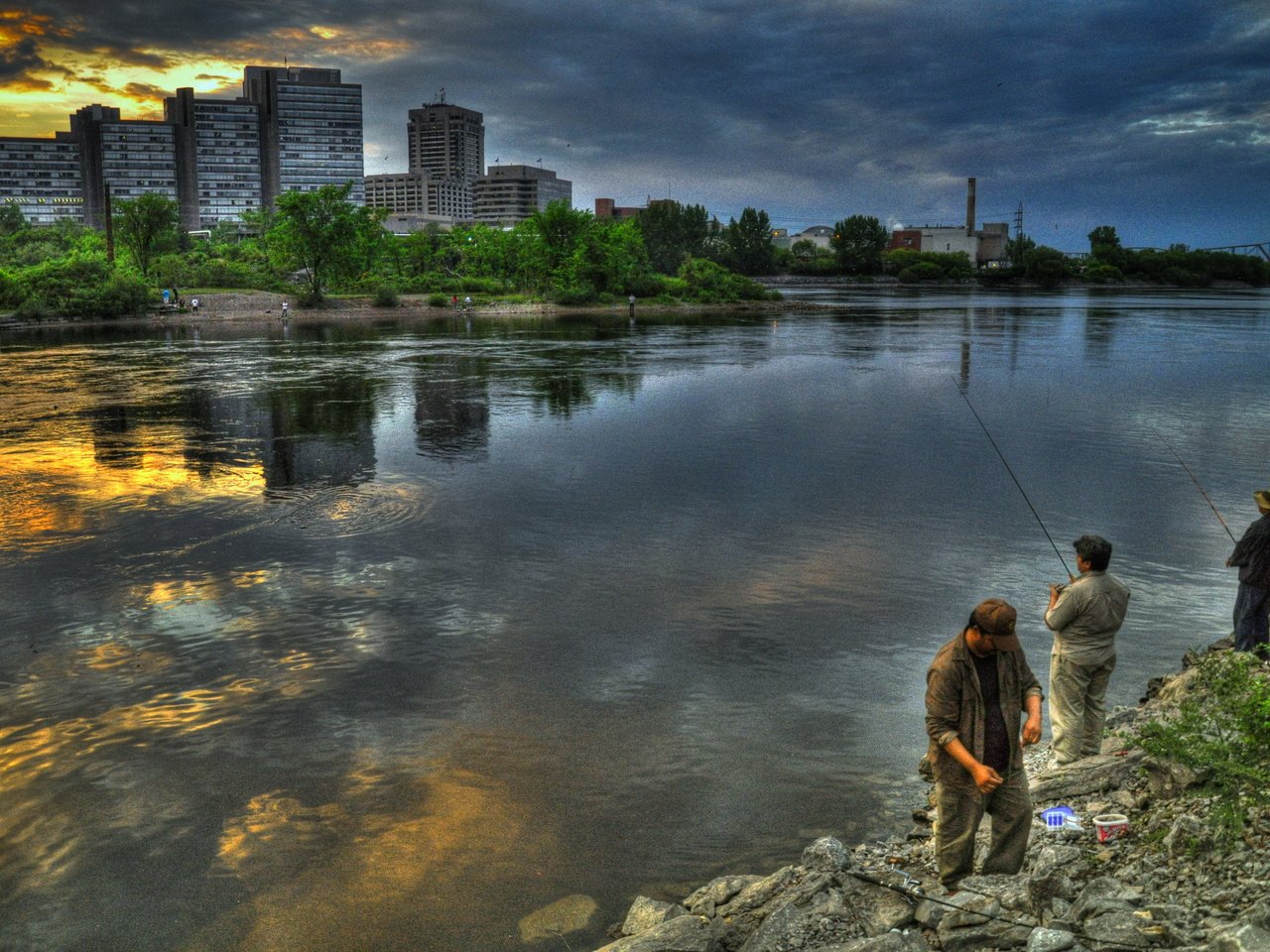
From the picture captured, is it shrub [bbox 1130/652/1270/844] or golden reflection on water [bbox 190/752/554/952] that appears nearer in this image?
shrub [bbox 1130/652/1270/844]

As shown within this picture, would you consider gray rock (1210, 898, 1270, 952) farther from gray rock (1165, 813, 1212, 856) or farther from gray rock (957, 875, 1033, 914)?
gray rock (957, 875, 1033, 914)

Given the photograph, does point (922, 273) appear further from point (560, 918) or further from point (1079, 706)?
point (560, 918)

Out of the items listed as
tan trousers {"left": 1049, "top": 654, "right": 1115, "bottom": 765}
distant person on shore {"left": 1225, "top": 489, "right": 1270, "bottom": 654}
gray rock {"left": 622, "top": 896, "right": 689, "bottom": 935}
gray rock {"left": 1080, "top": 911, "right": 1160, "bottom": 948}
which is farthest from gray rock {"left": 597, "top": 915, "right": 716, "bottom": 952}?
distant person on shore {"left": 1225, "top": 489, "right": 1270, "bottom": 654}

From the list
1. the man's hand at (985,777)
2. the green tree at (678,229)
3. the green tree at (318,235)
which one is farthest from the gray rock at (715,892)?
the green tree at (678,229)

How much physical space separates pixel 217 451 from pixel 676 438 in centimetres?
1166

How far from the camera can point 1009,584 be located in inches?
561

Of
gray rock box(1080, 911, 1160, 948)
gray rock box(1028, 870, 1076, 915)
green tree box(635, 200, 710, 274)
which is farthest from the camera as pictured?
green tree box(635, 200, 710, 274)

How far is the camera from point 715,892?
7262 mm

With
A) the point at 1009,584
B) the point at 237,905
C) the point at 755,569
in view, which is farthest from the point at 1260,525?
the point at 237,905

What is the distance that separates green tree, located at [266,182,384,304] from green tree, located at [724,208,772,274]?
10408 cm

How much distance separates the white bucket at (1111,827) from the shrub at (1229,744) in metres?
0.53

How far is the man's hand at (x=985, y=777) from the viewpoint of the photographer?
20.1 ft

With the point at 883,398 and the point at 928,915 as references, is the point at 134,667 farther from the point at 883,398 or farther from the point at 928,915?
the point at 883,398

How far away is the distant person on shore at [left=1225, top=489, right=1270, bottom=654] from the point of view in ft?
32.3
